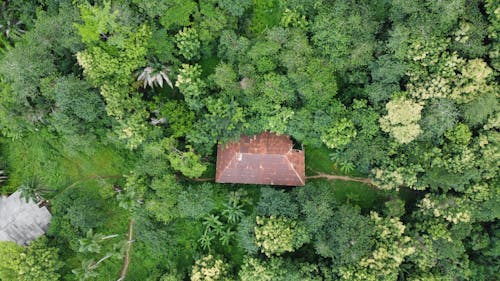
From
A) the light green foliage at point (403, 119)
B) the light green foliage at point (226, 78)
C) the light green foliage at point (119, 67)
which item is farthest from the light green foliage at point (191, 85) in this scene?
the light green foliage at point (403, 119)

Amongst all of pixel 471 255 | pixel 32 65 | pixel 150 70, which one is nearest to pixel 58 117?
pixel 32 65

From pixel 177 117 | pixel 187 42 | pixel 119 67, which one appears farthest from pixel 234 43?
pixel 119 67

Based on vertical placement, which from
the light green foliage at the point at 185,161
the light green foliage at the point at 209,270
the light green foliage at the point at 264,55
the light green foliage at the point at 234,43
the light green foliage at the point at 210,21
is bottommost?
the light green foliage at the point at 209,270

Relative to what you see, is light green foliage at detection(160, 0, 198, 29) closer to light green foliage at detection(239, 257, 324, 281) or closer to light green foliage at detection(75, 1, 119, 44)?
light green foliage at detection(75, 1, 119, 44)

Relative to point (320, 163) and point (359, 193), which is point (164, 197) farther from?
point (359, 193)

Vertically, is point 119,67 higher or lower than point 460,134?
higher

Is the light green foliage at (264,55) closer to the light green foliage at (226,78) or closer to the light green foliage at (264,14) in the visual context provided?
the light green foliage at (226,78)
